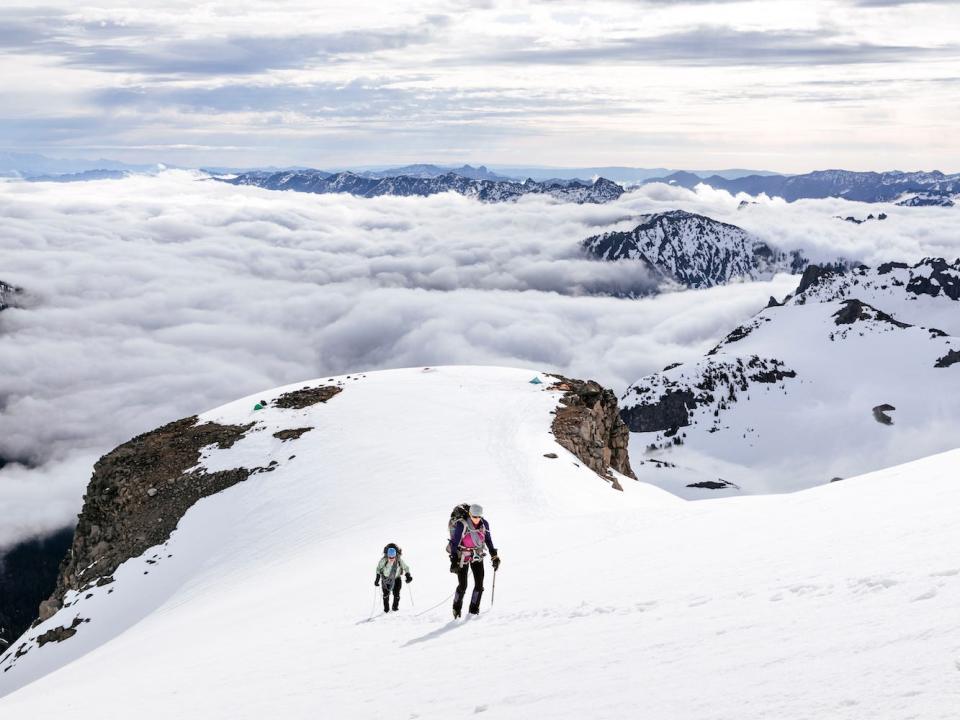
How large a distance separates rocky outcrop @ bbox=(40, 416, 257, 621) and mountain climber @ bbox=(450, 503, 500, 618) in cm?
Answer: 3276

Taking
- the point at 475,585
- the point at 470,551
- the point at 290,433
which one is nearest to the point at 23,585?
the point at 290,433

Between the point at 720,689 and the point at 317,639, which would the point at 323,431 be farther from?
the point at 720,689

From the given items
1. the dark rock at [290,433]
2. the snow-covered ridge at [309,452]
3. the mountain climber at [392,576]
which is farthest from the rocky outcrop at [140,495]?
the mountain climber at [392,576]

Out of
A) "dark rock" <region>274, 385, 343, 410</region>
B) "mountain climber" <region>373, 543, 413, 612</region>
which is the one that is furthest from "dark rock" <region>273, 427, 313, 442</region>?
"mountain climber" <region>373, 543, 413, 612</region>

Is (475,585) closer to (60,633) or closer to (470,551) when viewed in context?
(470,551)

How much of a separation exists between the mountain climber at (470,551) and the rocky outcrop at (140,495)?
107 ft

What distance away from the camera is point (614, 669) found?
1016cm

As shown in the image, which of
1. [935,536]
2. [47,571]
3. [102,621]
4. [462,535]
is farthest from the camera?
[47,571]

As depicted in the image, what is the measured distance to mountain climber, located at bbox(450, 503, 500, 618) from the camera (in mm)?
16500

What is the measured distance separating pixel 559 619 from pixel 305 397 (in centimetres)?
4551

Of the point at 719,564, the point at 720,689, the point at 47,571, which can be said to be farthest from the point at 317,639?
the point at 47,571

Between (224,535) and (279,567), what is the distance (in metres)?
9.04

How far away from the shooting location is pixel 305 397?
188ft

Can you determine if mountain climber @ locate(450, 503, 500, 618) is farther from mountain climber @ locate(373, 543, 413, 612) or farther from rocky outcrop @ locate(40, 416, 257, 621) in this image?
rocky outcrop @ locate(40, 416, 257, 621)
